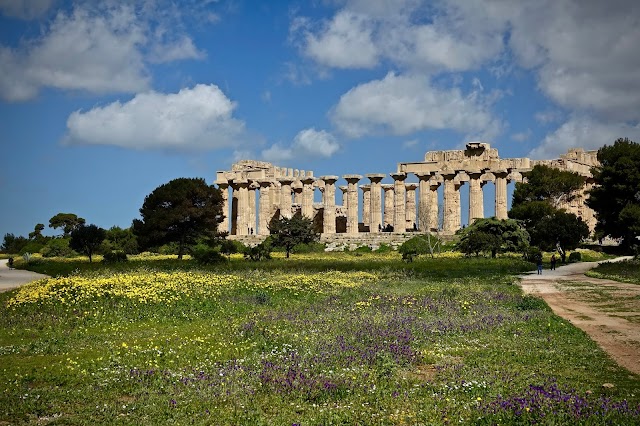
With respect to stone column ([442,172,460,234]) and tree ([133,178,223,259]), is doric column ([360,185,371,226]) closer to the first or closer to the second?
stone column ([442,172,460,234])

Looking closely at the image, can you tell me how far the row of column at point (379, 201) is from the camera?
2820 inches

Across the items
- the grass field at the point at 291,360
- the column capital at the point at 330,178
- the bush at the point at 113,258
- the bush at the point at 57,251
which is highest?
the column capital at the point at 330,178

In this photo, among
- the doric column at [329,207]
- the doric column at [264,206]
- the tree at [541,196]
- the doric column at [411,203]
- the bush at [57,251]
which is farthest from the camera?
the doric column at [264,206]

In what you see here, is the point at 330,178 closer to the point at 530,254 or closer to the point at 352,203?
the point at 352,203

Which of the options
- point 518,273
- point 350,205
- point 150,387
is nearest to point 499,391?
point 150,387

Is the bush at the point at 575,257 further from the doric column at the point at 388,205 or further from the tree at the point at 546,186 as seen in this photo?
the doric column at the point at 388,205

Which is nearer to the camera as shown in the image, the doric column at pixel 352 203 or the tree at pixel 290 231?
the tree at pixel 290 231

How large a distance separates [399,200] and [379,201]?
359 cm

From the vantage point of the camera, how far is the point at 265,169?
8431 centimetres

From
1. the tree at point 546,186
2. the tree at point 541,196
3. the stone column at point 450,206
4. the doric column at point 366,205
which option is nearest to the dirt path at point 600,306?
the tree at point 541,196

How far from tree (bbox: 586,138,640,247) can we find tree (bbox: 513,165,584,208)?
6.04 m

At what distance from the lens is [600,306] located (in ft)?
74.8

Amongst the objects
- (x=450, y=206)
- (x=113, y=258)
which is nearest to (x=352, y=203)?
(x=450, y=206)

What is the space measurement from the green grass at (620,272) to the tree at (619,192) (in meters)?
14.9
